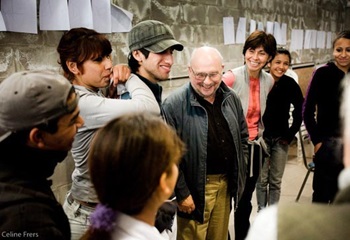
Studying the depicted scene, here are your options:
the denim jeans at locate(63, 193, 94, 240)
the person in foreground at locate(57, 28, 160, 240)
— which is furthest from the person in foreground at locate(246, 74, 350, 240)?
the denim jeans at locate(63, 193, 94, 240)

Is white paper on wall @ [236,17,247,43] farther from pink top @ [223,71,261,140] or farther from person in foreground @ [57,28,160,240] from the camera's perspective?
person in foreground @ [57,28,160,240]

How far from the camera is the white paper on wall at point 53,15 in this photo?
176 cm

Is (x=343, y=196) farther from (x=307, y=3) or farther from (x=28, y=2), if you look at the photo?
(x=307, y=3)

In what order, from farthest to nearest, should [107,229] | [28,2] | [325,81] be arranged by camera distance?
[325,81] < [28,2] < [107,229]

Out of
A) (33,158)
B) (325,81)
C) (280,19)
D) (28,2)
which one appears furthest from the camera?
(280,19)

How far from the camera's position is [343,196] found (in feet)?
1.97

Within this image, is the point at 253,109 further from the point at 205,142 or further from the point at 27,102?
the point at 27,102

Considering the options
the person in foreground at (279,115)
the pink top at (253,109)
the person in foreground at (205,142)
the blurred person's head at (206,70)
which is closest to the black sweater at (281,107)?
the person in foreground at (279,115)

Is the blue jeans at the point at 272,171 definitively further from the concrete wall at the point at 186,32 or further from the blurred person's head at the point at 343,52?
the concrete wall at the point at 186,32

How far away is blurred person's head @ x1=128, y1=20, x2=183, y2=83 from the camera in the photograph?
1602 millimetres

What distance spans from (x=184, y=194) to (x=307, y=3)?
4.40 metres

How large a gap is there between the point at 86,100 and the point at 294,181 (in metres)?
3.09

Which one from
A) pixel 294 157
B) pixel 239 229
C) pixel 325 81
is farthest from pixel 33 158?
pixel 294 157

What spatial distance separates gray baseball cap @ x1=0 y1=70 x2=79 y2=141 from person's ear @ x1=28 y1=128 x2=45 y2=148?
0.06ft
